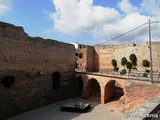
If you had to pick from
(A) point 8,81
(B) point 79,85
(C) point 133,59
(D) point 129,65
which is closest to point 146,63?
(C) point 133,59

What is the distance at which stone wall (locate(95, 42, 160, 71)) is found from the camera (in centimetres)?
2450

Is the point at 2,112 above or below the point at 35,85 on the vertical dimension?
below

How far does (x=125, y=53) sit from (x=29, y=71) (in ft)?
50.2

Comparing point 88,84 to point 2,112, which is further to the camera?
point 88,84

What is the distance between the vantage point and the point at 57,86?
2112 cm

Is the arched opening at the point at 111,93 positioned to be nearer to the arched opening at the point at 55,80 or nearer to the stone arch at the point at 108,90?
the stone arch at the point at 108,90

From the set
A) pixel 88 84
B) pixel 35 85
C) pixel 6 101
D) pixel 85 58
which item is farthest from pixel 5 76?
pixel 85 58

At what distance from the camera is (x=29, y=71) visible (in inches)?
679

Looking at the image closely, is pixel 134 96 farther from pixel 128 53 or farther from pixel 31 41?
pixel 128 53

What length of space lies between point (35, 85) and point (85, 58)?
1385 cm

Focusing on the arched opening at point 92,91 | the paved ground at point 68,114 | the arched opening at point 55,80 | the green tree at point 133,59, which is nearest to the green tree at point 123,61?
the green tree at point 133,59

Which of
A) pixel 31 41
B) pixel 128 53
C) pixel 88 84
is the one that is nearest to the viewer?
pixel 31 41

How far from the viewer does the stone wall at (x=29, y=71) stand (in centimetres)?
1504

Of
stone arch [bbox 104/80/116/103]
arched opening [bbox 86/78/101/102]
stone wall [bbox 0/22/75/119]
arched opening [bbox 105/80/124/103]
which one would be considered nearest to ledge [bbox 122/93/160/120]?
stone wall [bbox 0/22/75/119]
